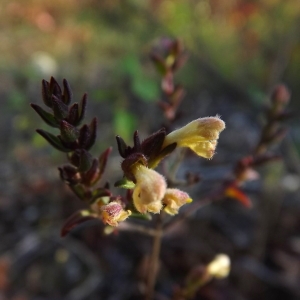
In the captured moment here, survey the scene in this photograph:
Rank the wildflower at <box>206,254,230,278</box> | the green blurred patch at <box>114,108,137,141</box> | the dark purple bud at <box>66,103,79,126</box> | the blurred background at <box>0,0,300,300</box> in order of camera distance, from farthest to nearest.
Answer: the green blurred patch at <box>114,108,137,141</box> → the blurred background at <box>0,0,300,300</box> → the wildflower at <box>206,254,230,278</box> → the dark purple bud at <box>66,103,79,126</box>

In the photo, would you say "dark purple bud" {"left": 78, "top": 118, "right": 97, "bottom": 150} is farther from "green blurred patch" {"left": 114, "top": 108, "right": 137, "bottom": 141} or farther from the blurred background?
"green blurred patch" {"left": 114, "top": 108, "right": 137, "bottom": 141}

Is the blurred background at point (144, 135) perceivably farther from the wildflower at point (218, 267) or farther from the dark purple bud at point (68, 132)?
the dark purple bud at point (68, 132)

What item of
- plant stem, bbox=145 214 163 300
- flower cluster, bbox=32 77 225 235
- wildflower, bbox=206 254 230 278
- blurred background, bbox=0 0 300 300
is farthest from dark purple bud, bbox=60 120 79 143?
wildflower, bbox=206 254 230 278

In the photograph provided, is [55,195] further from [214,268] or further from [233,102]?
[233,102]

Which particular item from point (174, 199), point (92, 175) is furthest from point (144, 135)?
point (174, 199)

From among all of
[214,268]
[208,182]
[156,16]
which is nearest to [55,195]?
[208,182]

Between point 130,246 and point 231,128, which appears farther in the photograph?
point 231,128
